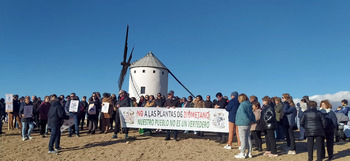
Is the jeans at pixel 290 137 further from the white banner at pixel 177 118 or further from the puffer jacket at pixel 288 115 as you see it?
the white banner at pixel 177 118

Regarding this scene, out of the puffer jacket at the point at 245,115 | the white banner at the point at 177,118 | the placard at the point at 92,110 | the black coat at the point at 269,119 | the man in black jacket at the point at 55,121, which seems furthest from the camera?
the placard at the point at 92,110

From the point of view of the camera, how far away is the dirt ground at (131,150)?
8195 mm

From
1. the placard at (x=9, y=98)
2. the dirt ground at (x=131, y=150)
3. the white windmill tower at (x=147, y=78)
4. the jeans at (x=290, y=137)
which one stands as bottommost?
the dirt ground at (x=131, y=150)

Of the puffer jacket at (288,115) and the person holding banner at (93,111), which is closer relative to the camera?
the puffer jacket at (288,115)

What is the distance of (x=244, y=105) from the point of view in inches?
308

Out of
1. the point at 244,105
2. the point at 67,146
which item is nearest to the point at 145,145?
the point at 67,146

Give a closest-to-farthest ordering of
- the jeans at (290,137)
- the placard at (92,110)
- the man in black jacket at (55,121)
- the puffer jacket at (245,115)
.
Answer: the puffer jacket at (245,115) < the jeans at (290,137) < the man in black jacket at (55,121) < the placard at (92,110)

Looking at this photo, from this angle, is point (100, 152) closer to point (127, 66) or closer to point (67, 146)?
point (67, 146)

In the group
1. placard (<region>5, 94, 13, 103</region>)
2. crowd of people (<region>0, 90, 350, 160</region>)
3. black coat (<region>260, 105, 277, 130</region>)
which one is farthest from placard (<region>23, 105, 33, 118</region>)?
black coat (<region>260, 105, 277, 130</region>)

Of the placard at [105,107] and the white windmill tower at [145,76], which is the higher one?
the white windmill tower at [145,76]

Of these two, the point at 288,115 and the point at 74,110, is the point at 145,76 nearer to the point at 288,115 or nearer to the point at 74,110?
the point at 74,110

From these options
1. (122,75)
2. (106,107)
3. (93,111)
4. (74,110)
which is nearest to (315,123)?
(106,107)

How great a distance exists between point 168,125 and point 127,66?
26.4m

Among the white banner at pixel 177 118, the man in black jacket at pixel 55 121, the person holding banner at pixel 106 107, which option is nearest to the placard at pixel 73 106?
the person holding banner at pixel 106 107
